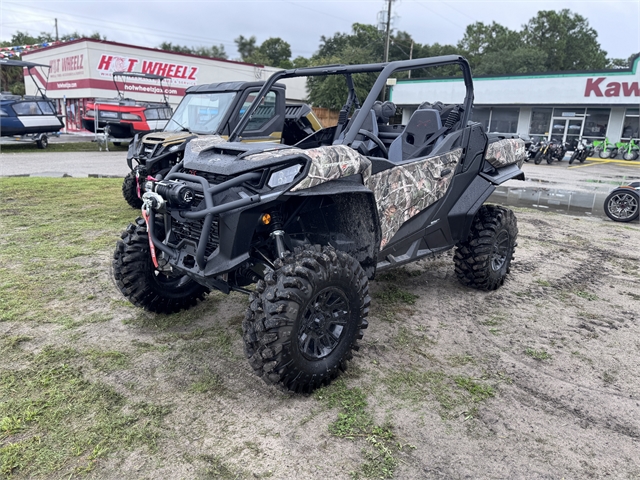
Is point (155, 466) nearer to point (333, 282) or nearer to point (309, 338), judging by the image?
point (309, 338)

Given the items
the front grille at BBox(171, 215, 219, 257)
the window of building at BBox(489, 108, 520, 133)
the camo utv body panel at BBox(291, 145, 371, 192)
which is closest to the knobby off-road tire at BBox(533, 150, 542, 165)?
the window of building at BBox(489, 108, 520, 133)

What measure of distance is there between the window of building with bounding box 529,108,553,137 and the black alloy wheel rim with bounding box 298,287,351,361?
85.5ft

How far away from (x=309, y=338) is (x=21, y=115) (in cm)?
1746

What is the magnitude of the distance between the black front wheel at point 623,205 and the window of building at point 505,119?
1938cm

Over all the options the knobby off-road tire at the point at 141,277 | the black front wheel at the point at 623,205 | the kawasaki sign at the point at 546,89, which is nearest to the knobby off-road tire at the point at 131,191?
A: the knobby off-road tire at the point at 141,277

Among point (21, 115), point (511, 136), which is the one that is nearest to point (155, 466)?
point (511, 136)

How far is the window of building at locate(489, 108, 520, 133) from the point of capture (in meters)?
27.0

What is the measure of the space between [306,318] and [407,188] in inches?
53.4

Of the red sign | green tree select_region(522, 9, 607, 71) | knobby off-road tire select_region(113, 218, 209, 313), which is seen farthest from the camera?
green tree select_region(522, 9, 607, 71)

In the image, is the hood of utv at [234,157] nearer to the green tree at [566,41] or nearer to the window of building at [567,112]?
the window of building at [567,112]

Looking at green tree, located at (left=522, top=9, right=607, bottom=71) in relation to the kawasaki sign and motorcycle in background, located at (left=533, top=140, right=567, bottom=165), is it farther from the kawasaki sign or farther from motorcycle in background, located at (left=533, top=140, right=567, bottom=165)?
motorcycle in background, located at (left=533, top=140, right=567, bottom=165)

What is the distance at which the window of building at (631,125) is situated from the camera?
23.2m

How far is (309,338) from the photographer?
9.54ft

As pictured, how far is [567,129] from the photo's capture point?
2514 centimetres
